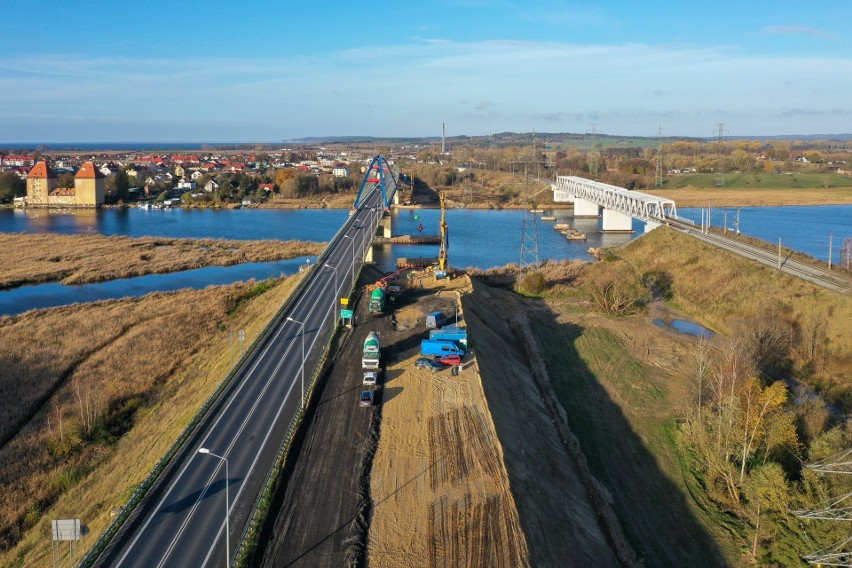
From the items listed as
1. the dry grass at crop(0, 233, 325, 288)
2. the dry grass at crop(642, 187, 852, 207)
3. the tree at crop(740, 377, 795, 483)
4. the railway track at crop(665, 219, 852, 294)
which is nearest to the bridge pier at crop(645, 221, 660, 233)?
the railway track at crop(665, 219, 852, 294)

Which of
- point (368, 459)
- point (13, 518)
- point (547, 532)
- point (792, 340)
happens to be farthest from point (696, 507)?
point (13, 518)

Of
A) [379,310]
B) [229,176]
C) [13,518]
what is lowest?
[13,518]

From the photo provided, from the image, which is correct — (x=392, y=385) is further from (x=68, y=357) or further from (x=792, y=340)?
(x=792, y=340)

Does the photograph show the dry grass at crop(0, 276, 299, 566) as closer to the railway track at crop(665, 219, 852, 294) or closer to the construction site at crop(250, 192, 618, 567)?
the construction site at crop(250, 192, 618, 567)

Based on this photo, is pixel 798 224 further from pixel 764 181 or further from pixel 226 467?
pixel 226 467

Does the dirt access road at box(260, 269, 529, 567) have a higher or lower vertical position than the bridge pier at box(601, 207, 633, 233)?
lower

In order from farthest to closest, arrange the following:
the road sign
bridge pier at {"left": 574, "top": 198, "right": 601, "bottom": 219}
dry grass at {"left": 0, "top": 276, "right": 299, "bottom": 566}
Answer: bridge pier at {"left": 574, "top": 198, "right": 601, "bottom": 219}, dry grass at {"left": 0, "top": 276, "right": 299, "bottom": 566}, the road sign

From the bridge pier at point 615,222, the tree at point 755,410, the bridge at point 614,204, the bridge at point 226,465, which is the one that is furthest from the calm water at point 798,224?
the bridge at point 226,465
